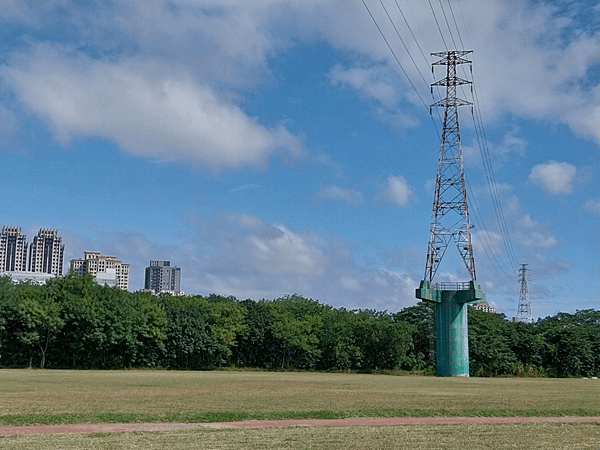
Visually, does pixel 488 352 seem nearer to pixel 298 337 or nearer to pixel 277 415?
pixel 298 337

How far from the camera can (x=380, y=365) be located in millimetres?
89500

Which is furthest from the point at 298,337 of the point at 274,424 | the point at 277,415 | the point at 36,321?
the point at 274,424

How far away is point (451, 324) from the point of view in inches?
2943

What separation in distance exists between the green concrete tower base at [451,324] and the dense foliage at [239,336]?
1298 centimetres

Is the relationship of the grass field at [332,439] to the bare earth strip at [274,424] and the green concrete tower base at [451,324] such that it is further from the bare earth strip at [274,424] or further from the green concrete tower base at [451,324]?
the green concrete tower base at [451,324]

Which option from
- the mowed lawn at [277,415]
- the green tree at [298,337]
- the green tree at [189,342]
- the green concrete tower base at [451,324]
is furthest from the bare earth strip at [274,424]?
the green tree at [298,337]

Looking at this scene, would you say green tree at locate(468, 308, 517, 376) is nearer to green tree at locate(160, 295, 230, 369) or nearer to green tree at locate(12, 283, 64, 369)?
green tree at locate(160, 295, 230, 369)

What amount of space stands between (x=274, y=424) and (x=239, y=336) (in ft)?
220

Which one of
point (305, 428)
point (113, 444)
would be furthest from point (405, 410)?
point (113, 444)

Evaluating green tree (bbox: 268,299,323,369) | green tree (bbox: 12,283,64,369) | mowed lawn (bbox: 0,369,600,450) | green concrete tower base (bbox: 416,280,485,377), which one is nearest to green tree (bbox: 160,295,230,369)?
green tree (bbox: 268,299,323,369)

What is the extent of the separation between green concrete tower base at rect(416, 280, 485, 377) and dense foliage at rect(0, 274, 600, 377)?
511 inches

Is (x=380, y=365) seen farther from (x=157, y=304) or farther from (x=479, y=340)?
(x=157, y=304)

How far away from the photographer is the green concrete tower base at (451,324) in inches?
2931

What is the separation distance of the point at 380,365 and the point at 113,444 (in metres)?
74.9
